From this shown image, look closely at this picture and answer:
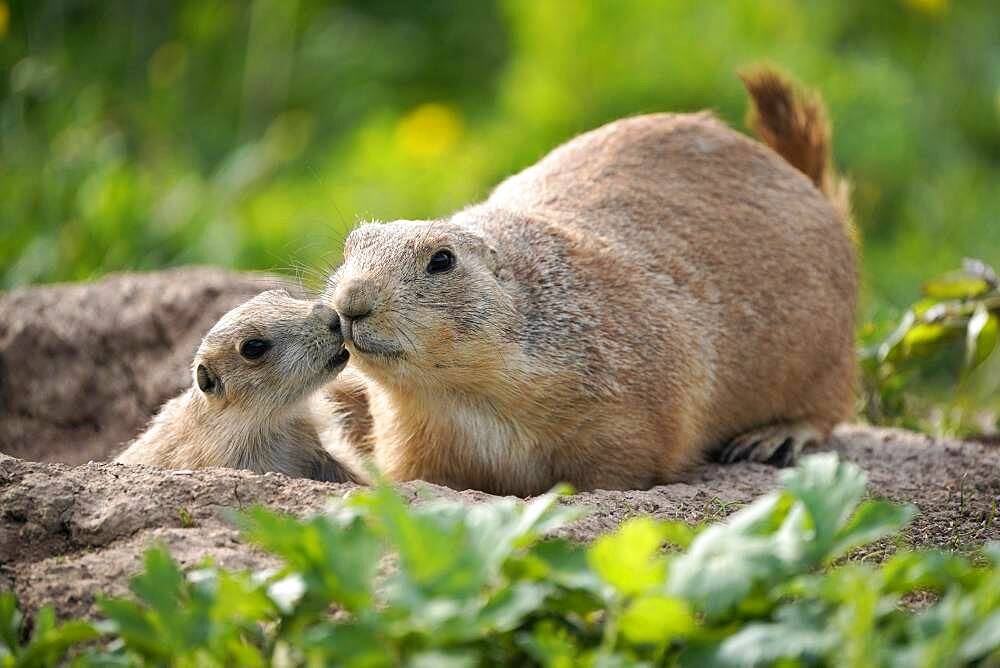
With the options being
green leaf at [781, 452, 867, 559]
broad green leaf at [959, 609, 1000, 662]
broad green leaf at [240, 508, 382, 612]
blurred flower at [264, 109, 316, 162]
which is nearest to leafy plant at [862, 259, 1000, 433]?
green leaf at [781, 452, 867, 559]

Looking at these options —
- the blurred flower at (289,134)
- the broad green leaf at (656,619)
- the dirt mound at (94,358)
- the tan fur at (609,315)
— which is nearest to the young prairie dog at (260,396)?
the tan fur at (609,315)

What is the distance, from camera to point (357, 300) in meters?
4.40

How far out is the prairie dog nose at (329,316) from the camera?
16.2 feet

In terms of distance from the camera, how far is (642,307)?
17.1 ft

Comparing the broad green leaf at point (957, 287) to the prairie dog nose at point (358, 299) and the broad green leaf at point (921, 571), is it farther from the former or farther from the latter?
the broad green leaf at point (921, 571)

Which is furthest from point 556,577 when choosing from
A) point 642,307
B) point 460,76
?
point 460,76

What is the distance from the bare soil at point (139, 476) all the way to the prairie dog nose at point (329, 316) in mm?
813

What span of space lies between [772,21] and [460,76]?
12.4ft

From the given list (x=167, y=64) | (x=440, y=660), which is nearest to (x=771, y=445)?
(x=440, y=660)

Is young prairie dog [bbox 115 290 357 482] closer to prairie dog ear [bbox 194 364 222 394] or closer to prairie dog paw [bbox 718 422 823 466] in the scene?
prairie dog ear [bbox 194 364 222 394]

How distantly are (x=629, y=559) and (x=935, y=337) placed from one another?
3734 millimetres

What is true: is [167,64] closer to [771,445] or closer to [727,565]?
[771,445]

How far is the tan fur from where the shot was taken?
4633mm

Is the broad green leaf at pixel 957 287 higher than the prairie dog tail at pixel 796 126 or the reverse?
the reverse
